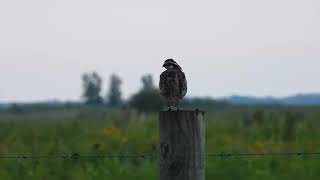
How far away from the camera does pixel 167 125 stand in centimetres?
434

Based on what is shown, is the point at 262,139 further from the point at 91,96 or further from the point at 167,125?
the point at 91,96

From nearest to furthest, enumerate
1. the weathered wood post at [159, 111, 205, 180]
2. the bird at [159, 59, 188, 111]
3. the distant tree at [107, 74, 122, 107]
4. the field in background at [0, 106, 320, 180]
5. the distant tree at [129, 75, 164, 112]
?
the weathered wood post at [159, 111, 205, 180] → the bird at [159, 59, 188, 111] → the field in background at [0, 106, 320, 180] → the distant tree at [129, 75, 164, 112] → the distant tree at [107, 74, 122, 107]

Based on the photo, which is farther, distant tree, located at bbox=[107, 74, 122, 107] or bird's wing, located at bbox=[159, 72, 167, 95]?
distant tree, located at bbox=[107, 74, 122, 107]


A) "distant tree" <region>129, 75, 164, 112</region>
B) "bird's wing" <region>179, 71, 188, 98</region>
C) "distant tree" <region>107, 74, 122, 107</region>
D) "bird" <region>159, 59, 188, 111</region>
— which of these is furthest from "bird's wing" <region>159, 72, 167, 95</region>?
"distant tree" <region>107, 74, 122, 107</region>

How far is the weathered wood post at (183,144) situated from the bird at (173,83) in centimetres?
31

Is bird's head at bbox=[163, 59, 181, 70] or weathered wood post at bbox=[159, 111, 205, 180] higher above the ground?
bird's head at bbox=[163, 59, 181, 70]

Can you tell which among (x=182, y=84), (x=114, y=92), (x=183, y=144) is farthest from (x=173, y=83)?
(x=114, y=92)

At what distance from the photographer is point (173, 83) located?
4.63 metres

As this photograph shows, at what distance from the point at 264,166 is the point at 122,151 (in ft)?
11.4

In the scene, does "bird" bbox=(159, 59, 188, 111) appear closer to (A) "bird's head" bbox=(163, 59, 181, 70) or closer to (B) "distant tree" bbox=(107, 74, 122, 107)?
(A) "bird's head" bbox=(163, 59, 181, 70)

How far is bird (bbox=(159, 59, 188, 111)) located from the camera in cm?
464

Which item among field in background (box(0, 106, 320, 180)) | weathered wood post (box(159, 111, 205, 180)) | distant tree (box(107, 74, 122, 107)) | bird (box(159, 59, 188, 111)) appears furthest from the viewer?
distant tree (box(107, 74, 122, 107))

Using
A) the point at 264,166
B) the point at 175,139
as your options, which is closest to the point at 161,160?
the point at 175,139

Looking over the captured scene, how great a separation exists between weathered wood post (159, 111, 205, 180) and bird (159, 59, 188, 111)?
313mm
